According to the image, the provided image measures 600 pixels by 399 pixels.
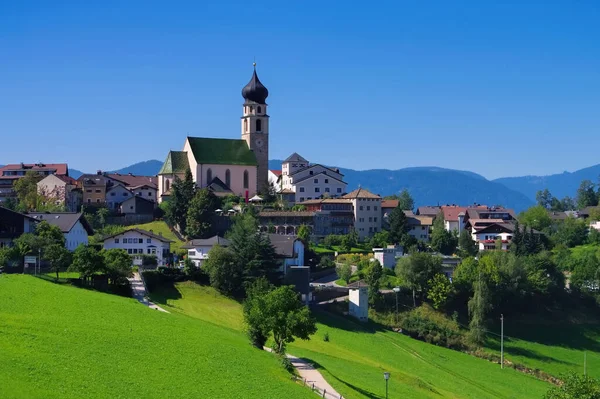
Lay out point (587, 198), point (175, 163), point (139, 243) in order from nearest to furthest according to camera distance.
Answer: point (139, 243) < point (175, 163) < point (587, 198)

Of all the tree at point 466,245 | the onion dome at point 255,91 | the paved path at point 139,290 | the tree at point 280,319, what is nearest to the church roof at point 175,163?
the onion dome at point 255,91

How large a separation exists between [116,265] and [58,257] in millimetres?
4312

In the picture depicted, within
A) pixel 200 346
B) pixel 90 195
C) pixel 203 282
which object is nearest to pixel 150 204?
pixel 90 195

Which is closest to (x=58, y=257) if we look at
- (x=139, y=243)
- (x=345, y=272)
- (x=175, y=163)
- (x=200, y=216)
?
(x=139, y=243)

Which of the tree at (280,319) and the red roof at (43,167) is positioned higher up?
the red roof at (43,167)

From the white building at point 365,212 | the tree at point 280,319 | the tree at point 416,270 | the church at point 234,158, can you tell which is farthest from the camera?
the church at point 234,158

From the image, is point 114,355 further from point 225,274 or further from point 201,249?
point 201,249

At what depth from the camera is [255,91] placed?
368 ft

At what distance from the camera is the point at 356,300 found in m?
70.5

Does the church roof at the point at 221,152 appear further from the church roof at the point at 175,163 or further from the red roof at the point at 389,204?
the red roof at the point at 389,204

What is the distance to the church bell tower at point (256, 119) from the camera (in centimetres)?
11188

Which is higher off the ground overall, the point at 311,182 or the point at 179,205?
the point at 311,182

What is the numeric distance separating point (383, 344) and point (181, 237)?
32.9 metres

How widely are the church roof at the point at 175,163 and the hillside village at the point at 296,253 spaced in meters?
0.15
